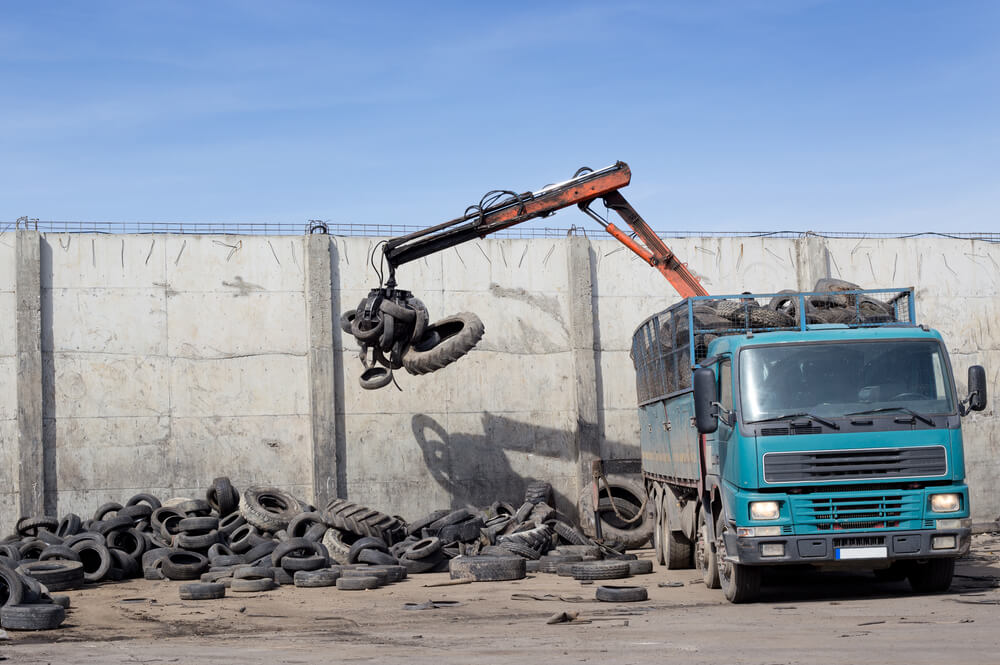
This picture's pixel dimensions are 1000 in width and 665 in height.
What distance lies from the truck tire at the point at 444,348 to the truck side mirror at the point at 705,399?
20.0ft

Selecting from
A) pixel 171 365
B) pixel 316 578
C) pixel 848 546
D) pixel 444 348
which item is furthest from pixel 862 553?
pixel 171 365

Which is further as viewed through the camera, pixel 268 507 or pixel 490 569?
pixel 268 507

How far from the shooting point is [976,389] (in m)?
11.1

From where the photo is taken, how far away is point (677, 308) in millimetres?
13461

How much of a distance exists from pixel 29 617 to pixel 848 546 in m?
8.06

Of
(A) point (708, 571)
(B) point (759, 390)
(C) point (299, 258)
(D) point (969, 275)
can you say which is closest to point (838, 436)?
(B) point (759, 390)

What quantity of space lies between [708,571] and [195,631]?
579 cm

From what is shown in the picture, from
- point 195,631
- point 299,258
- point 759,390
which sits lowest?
point 195,631

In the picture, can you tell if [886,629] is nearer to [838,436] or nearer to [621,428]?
[838,436]

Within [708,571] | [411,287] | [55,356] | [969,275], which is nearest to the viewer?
→ [708,571]

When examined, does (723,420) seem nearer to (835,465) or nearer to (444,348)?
(835,465)

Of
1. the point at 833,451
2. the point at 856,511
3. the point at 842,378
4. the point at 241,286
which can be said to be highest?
the point at 241,286

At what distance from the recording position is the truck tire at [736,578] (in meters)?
11.2

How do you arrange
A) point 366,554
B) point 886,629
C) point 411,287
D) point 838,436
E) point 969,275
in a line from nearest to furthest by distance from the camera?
point 886,629 < point 838,436 < point 366,554 < point 411,287 < point 969,275
